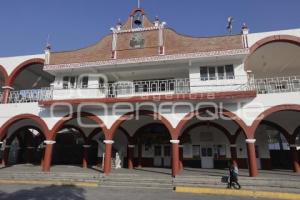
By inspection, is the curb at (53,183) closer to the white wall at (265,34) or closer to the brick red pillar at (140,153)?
the brick red pillar at (140,153)

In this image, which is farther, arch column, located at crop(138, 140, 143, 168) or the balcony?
arch column, located at crop(138, 140, 143, 168)

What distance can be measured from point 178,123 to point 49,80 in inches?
568

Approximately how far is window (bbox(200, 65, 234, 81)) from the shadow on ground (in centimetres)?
951

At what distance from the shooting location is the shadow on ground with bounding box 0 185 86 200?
34.7ft

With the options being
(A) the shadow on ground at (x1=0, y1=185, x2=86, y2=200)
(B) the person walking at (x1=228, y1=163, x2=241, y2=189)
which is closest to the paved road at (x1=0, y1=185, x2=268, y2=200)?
(A) the shadow on ground at (x1=0, y1=185, x2=86, y2=200)

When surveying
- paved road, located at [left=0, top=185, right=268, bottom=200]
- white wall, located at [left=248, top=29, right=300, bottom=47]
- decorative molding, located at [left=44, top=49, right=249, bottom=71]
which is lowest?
paved road, located at [left=0, top=185, right=268, bottom=200]

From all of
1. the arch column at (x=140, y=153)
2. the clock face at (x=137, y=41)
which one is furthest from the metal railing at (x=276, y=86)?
the arch column at (x=140, y=153)

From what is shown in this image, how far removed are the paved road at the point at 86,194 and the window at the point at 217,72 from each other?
283 inches

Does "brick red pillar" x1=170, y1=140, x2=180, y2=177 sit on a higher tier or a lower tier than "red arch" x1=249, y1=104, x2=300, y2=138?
lower

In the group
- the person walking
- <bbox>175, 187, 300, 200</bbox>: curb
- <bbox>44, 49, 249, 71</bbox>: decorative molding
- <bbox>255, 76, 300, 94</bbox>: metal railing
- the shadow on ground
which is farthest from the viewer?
<bbox>44, 49, 249, 71</bbox>: decorative molding

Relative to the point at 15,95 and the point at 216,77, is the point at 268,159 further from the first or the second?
the point at 15,95

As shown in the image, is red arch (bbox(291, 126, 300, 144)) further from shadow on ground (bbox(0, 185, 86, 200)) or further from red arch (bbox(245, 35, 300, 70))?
shadow on ground (bbox(0, 185, 86, 200))

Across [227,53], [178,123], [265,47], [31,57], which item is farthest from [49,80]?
[265,47]

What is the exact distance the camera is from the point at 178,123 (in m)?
14.3
